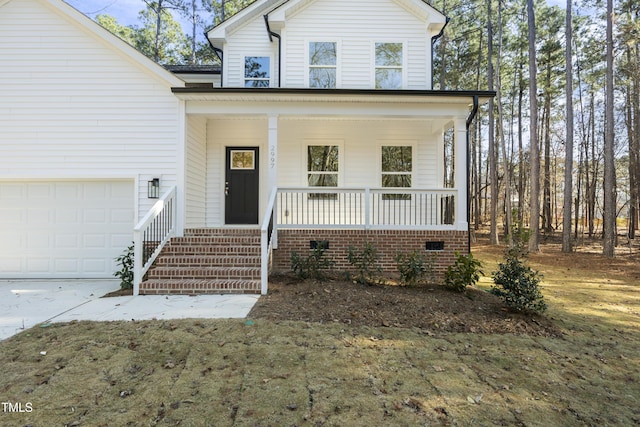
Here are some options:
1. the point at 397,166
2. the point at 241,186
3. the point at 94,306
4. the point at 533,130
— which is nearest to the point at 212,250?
the point at 94,306

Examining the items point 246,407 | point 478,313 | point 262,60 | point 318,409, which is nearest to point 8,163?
point 262,60

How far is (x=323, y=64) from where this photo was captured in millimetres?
8891

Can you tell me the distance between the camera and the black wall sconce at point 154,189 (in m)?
7.12

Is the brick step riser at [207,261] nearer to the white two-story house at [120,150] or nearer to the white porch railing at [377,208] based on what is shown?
the white two-story house at [120,150]

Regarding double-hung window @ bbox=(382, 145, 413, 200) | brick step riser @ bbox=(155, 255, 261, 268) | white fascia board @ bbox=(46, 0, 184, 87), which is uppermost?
white fascia board @ bbox=(46, 0, 184, 87)

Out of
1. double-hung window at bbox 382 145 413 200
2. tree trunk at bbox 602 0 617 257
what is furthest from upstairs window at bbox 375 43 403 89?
tree trunk at bbox 602 0 617 257

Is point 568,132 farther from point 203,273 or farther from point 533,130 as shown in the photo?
point 203,273

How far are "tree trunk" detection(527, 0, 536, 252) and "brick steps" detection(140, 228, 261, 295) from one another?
1116 cm

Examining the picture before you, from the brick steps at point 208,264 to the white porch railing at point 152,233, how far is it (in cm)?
15

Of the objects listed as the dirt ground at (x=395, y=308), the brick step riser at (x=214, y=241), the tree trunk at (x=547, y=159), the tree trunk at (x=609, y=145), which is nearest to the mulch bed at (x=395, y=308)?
the dirt ground at (x=395, y=308)

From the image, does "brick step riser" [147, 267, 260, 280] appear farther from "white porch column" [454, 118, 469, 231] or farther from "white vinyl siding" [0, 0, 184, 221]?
"white porch column" [454, 118, 469, 231]

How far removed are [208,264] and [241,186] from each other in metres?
3.10

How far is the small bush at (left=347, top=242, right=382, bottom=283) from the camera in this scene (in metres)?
6.46

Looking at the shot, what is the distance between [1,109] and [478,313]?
33.6 ft
